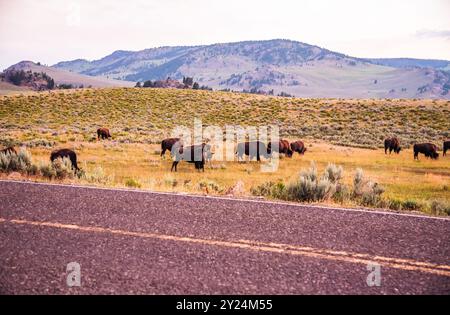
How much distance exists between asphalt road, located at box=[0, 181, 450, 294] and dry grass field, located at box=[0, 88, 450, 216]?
2645 millimetres

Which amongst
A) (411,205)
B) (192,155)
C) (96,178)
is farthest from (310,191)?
(192,155)

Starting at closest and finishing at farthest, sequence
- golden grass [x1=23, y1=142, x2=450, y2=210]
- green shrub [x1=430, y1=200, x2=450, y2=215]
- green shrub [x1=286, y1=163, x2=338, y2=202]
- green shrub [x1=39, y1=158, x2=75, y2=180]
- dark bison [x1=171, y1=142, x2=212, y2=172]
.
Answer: green shrub [x1=430, y1=200, x2=450, y2=215] → green shrub [x1=286, y1=163, x2=338, y2=202] → green shrub [x1=39, y1=158, x2=75, y2=180] → golden grass [x1=23, y1=142, x2=450, y2=210] → dark bison [x1=171, y1=142, x2=212, y2=172]

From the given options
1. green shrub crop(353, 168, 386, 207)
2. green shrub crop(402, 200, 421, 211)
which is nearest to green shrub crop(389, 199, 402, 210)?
green shrub crop(402, 200, 421, 211)

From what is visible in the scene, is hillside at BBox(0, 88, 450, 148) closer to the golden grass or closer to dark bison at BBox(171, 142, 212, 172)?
the golden grass

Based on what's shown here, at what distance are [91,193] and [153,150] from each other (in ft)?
58.7

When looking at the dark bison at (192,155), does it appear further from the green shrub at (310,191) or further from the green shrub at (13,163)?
the green shrub at (310,191)

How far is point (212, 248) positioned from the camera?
4.79m

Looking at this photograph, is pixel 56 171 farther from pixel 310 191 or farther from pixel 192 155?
pixel 192 155

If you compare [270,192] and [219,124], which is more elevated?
[219,124]

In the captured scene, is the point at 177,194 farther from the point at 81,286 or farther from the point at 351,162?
the point at 351,162

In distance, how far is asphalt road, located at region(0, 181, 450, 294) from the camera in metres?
3.83

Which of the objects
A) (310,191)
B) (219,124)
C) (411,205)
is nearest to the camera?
(310,191)

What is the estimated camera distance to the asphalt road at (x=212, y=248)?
3826 mm

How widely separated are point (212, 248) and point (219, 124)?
150ft
